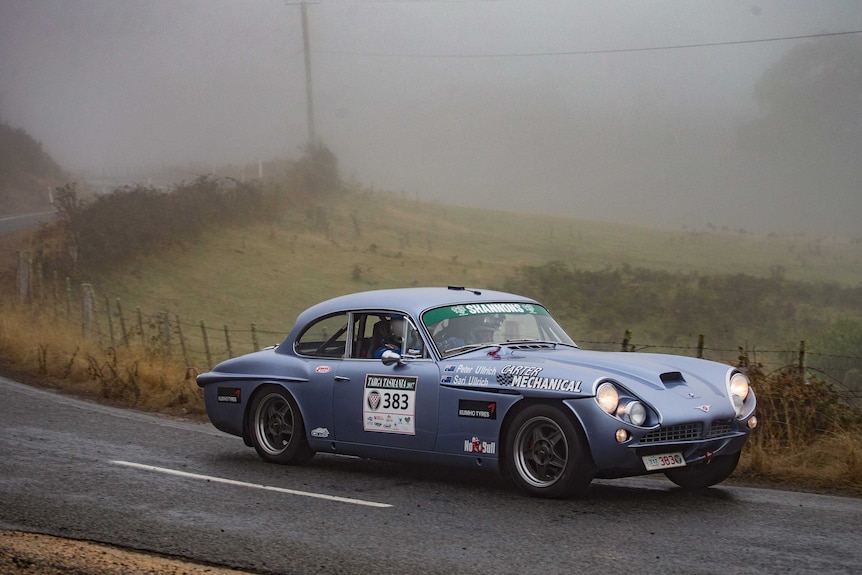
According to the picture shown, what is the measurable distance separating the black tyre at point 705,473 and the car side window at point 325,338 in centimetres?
301

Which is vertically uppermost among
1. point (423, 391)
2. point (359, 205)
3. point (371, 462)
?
point (359, 205)

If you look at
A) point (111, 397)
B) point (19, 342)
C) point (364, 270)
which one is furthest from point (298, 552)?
point (364, 270)

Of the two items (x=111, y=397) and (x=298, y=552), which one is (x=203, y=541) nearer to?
(x=298, y=552)

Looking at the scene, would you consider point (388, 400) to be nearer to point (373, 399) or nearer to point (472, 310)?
point (373, 399)

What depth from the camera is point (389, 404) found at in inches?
325

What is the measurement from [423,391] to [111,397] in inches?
319

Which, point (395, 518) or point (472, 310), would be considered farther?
point (472, 310)

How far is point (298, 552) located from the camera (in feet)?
19.2

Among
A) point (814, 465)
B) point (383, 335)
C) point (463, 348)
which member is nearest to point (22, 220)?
point (383, 335)

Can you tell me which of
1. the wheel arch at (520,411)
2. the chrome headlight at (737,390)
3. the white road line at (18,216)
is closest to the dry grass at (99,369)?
the wheel arch at (520,411)

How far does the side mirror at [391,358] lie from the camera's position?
26.8ft

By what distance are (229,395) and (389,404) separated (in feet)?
6.83

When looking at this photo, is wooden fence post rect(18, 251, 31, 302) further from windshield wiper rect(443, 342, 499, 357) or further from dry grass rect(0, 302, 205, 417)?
windshield wiper rect(443, 342, 499, 357)

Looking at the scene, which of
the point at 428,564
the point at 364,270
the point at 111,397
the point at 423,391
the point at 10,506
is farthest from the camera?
the point at 364,270
